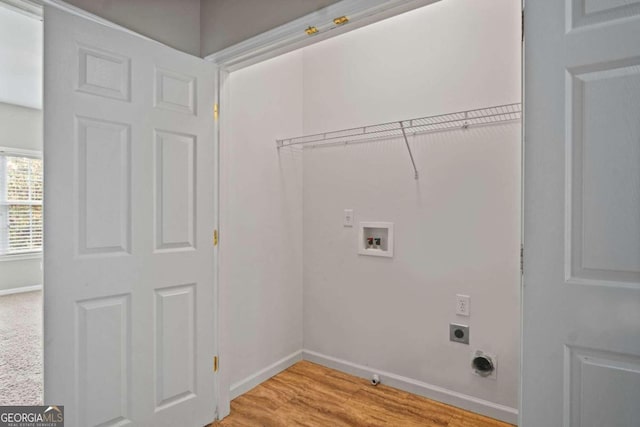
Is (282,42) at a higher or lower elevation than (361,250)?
higher

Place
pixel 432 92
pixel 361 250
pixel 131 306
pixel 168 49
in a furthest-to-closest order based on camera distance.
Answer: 1. pixel 361 250
2. pixel 432 92
3. pixel 168 49
4. pixel 131 306

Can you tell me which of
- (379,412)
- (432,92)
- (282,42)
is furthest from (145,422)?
(432,92)

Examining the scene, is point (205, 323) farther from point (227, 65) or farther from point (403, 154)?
point (403, 154)

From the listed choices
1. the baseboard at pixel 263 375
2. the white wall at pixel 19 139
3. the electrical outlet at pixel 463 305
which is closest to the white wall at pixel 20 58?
the white wall at pixel 19 139

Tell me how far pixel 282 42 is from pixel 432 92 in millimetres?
1083

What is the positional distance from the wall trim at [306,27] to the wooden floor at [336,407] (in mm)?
2105

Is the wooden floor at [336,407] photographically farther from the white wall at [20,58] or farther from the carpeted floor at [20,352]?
the white wall at [20,58]

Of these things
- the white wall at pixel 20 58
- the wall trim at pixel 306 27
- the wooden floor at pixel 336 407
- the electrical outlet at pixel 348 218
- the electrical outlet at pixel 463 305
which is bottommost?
the wooden floor at pixel 336 407

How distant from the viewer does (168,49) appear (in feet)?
5.86

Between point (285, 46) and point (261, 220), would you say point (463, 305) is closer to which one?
point (261, 220)

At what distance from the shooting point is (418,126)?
228cm

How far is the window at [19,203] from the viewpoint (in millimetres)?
5219

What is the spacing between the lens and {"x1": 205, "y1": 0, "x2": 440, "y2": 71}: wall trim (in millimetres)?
1460

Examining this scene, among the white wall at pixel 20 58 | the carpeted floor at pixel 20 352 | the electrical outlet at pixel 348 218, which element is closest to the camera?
the carpeted floor at pixel 20 352
